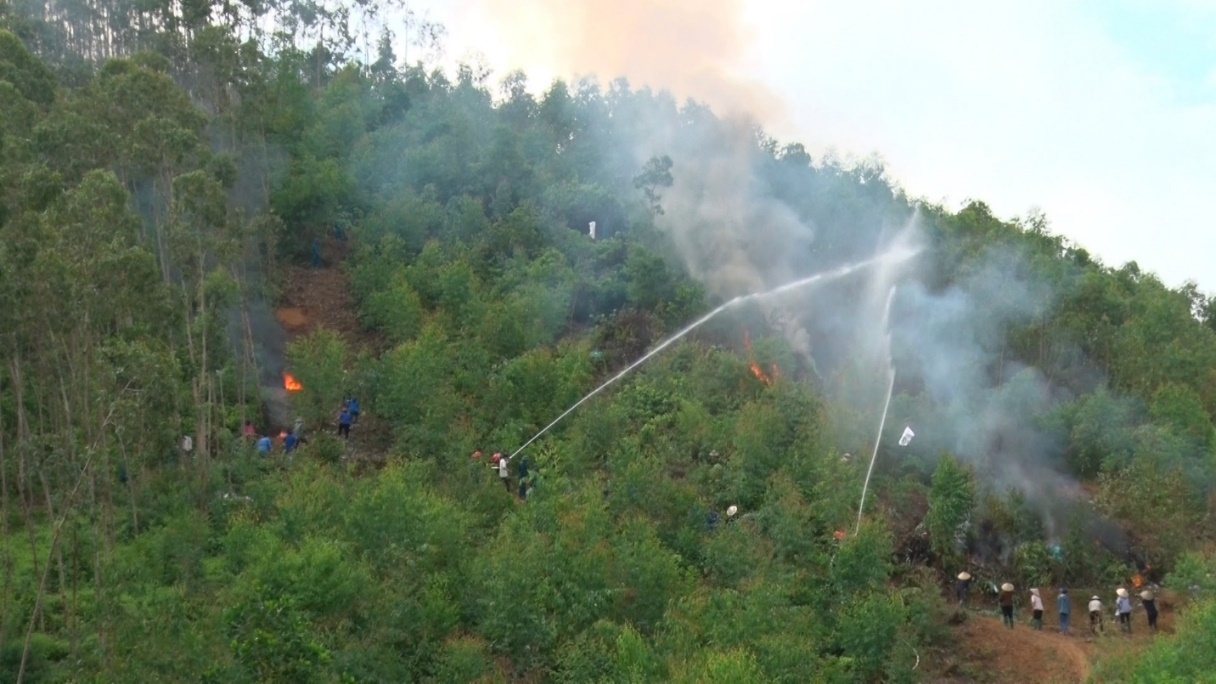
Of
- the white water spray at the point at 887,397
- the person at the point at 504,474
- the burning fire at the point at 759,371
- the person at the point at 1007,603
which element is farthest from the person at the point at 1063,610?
the person at the point at 504,474

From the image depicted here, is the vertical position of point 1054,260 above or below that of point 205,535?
above

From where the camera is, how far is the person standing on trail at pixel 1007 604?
97.9 feet

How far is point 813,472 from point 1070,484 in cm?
851

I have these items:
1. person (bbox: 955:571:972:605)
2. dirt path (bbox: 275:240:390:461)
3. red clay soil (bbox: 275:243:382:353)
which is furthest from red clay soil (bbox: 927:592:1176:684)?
red clay soil (bbox: 275:243:382:353)

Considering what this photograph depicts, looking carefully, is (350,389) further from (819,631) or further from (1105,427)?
(1105,427)

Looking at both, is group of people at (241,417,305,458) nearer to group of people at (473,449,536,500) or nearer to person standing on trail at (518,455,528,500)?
group of people at (473,449,536,500)

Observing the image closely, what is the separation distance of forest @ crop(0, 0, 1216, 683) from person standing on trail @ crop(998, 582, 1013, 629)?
0.81 meters

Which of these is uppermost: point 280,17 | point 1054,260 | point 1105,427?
point 280,17

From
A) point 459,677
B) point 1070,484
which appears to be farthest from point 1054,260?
point 459,677

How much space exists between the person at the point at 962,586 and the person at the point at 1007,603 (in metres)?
1.31

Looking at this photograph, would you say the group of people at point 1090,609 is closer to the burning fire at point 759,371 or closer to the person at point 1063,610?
the person at point 1063,610

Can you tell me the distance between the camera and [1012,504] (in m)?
34.1

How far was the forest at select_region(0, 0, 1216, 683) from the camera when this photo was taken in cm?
2495

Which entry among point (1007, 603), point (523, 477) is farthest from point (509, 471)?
point (1007, 603)
